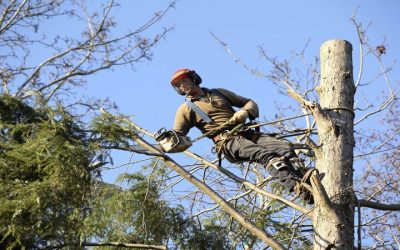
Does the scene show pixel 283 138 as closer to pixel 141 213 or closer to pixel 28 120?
pixel 141 213

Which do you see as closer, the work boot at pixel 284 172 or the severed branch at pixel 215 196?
the severed branch at pixel 215 196

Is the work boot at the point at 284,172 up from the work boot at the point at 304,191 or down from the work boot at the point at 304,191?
up

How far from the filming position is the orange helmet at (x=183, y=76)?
23.7 ft

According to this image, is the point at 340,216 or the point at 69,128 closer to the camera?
the point at 340,216

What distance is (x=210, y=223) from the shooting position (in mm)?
7609

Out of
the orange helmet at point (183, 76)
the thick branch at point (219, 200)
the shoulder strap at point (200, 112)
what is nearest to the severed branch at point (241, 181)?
the thick branch at point (219, 200)

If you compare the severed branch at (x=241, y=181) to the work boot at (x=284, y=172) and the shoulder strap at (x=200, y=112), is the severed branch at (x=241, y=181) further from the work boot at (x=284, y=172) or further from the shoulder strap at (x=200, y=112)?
the shoulder strap at (x=200, y=112)

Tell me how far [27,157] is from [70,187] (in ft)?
1.35

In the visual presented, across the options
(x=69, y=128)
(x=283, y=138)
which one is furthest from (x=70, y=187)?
(x=283, y=138)

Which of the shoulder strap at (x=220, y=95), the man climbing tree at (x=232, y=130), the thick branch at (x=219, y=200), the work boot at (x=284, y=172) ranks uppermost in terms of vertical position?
the shoulder strap at (x=220, y=95)

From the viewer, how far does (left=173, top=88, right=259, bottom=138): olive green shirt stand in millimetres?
7047

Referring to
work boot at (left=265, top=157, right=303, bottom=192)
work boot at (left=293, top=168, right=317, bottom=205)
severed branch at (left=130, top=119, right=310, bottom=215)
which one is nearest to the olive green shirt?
severed branch at (left=130, top=119, right=310, bottom=215)

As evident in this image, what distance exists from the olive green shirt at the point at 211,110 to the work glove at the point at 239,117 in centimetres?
11

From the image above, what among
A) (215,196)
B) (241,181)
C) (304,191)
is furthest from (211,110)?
(304,191)
